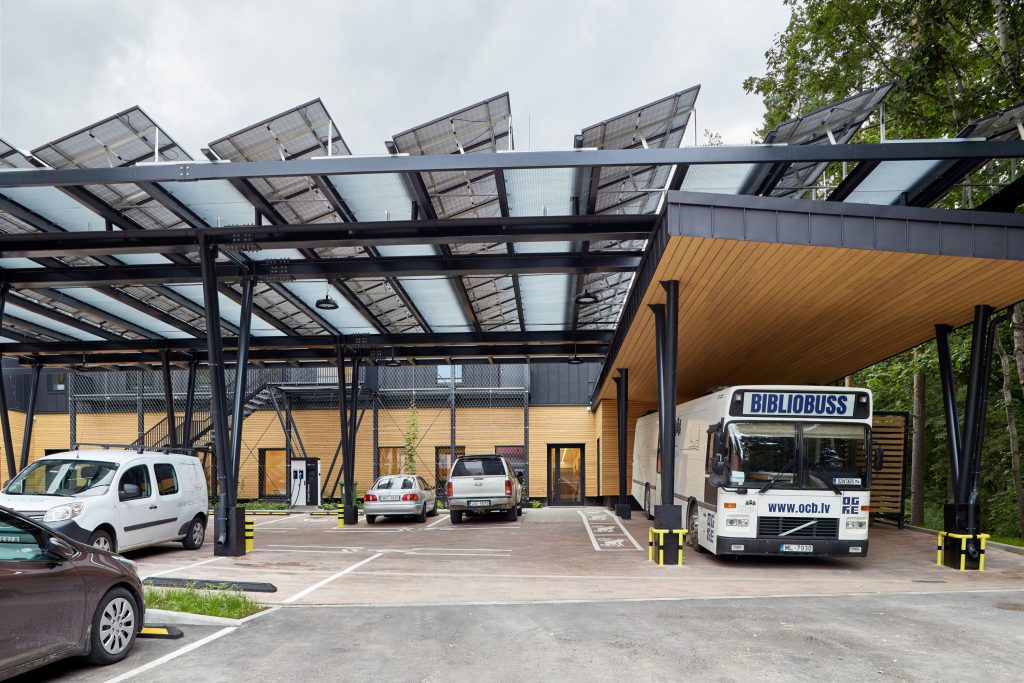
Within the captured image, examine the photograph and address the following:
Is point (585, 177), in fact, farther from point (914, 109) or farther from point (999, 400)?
point (999, 400)

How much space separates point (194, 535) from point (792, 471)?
10858 millimetres

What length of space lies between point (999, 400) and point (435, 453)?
20.3 metres

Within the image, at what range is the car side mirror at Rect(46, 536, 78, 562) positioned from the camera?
5.95m

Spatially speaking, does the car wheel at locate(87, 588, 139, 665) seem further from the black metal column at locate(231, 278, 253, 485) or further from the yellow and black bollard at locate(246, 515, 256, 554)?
the yellow and black bollard at locate(246, 515, 256, 554)

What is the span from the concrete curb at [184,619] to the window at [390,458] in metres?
25.0

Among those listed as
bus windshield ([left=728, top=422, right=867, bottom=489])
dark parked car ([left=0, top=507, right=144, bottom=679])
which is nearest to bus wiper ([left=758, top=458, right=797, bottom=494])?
bus windshield ([left=728, top=422, right=867, bottom=489])

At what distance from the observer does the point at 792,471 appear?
1218 centimetres

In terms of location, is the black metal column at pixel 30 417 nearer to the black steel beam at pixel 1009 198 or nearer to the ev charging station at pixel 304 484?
the ev charging station at pixel 304 484

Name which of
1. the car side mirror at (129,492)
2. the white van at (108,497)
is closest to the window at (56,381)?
the white van at (108,497)

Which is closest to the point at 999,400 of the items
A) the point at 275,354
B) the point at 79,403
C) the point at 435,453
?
the point at 435,453

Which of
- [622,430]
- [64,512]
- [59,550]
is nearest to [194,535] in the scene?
[64,512]

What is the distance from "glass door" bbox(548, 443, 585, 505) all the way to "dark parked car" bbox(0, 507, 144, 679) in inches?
1044

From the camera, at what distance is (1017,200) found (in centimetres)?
1159

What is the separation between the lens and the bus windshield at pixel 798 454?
12.2 meters
